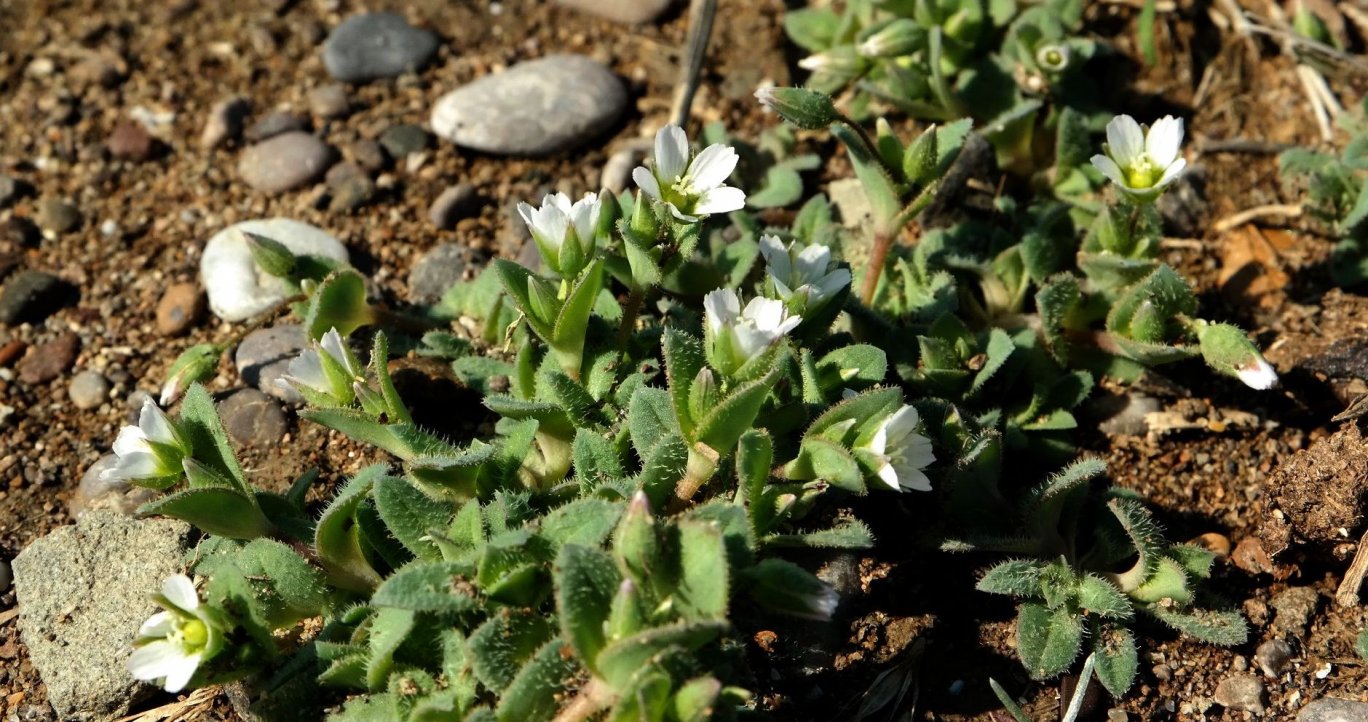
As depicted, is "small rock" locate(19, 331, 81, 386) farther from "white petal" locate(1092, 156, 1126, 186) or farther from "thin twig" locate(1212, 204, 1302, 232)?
"thin twig" locate(1212, 204, 1302, 232)

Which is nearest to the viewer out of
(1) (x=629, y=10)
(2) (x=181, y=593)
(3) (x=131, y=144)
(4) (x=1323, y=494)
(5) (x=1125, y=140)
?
(2) (x=181, y=593)

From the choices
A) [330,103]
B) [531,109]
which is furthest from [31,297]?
[531,109]

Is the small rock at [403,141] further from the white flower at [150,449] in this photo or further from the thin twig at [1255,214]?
the thin twig at [1255,214]

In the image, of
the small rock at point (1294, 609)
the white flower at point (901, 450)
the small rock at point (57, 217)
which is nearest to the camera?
the white flower at point (901, 450)

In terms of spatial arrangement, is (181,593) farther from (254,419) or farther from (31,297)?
(31,297)

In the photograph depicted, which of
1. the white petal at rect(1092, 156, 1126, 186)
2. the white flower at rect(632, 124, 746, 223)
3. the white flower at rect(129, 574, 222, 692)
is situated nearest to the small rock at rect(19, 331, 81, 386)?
the white flower at rect(129, 574, 222, 692)

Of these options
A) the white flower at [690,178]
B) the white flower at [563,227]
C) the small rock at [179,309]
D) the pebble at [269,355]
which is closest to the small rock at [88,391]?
the small rock at [179,309]
